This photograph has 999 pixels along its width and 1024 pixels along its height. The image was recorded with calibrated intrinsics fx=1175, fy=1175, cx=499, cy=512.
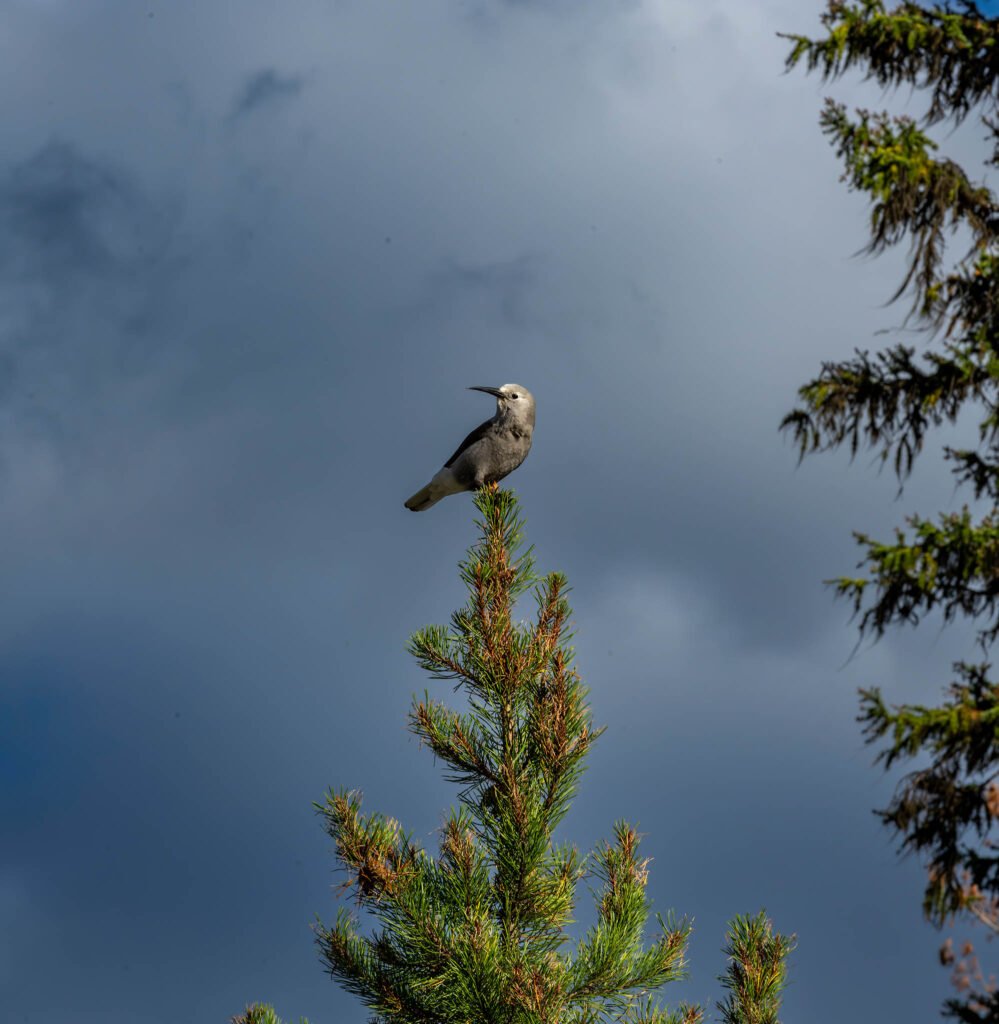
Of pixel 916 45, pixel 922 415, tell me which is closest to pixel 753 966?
pixel 922 415

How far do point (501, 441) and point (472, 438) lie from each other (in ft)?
1.74

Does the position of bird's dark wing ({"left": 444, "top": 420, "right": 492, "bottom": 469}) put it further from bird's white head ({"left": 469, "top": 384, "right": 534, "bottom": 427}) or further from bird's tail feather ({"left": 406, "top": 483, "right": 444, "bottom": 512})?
bird's tail feather ({"left": 406, "top": 483, "right": 444, "bottom": 512})

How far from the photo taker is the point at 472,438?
996cm

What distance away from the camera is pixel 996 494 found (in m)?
7.18

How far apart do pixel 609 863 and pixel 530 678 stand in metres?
1.26

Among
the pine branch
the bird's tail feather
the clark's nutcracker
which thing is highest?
the bird's tail feather

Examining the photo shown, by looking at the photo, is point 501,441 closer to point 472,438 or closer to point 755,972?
point 472,438

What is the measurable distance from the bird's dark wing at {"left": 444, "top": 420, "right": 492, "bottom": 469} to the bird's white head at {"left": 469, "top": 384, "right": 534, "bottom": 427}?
0.16m

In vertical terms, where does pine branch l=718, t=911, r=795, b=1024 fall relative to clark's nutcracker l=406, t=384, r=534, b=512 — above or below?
below

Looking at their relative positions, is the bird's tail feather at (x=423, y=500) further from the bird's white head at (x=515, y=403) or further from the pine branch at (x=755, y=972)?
the pine branch at (x=755, y=972)

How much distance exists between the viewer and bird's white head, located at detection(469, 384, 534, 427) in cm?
955

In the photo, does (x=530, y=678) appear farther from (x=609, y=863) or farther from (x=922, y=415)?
(x=922, y=415)

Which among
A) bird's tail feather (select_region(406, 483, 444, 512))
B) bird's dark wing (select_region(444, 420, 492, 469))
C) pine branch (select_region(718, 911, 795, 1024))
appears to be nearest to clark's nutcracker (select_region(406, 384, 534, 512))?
bird's dark wing (select_region(444, 420, 492, 469))

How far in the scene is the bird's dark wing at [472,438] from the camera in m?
9.75
